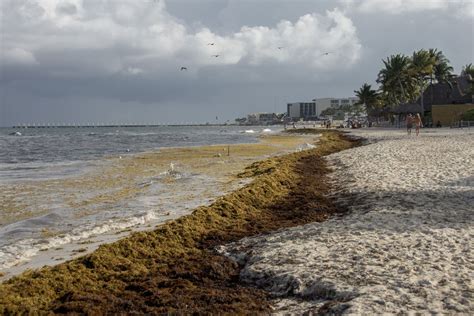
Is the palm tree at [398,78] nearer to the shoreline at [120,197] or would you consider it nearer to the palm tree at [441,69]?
the palm tree at [441,69]

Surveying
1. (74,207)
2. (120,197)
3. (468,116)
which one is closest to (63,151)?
(120,197)

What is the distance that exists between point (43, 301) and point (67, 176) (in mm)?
16107

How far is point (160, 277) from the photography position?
22.0 ft

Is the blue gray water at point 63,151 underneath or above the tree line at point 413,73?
underneath

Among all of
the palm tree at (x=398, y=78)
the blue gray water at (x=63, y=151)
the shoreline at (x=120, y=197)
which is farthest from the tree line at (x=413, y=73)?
the shoreline at (x=120, y=197)

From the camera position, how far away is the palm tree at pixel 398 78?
6928cm

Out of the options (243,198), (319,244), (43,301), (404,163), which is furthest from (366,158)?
(43,301)

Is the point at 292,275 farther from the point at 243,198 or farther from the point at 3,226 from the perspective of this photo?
the point at 3,226

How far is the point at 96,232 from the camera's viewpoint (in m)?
9.82

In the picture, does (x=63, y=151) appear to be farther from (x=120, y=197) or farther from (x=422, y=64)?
(x=422, y=64)

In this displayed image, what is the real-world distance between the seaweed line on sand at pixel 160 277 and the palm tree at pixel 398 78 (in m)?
63.9

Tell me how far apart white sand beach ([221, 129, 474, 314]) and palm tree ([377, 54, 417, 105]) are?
200ft

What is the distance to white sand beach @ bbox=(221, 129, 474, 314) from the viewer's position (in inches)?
212

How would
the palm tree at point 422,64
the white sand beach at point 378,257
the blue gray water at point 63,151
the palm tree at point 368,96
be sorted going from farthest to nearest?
the palm tree at point 368,96 < the palm tree at point 422,64 < the blue gray water at point 63,151 < the white sand beach at point 378,257
